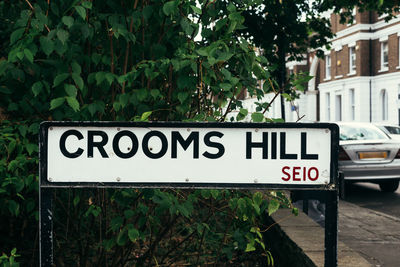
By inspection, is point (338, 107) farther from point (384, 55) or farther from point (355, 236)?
point (355, 236)

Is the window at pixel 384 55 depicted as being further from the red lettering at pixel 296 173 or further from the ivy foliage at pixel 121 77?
the red lettering at pixel 296 173

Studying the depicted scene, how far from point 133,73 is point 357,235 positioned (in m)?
4.71

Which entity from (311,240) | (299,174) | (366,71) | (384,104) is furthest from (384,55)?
(299,174)

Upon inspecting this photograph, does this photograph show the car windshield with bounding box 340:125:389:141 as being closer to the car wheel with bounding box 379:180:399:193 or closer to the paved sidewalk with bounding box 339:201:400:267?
the car wheel with bounding box 379:180:399:193

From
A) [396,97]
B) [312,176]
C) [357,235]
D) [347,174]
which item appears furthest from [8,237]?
[396,97]

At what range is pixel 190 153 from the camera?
1.92m

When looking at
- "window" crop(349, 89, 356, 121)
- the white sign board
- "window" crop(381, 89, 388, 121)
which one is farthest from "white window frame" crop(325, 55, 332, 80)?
the white sign board

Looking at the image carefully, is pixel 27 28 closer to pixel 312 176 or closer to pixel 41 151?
pixel 41 151

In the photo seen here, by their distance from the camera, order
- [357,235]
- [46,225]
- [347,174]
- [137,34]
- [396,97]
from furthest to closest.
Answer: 1. [396,97]
2. [347,174]
3. [357,235]
4. [137,34]
5. [46,225]

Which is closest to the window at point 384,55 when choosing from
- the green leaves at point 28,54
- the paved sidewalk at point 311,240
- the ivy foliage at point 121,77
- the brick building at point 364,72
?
the brick building at point 364,72

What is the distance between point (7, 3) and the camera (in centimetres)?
346

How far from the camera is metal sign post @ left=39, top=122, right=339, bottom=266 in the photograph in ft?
6.15

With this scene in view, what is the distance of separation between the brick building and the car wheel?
2258 cm

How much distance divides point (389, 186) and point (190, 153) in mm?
10235
